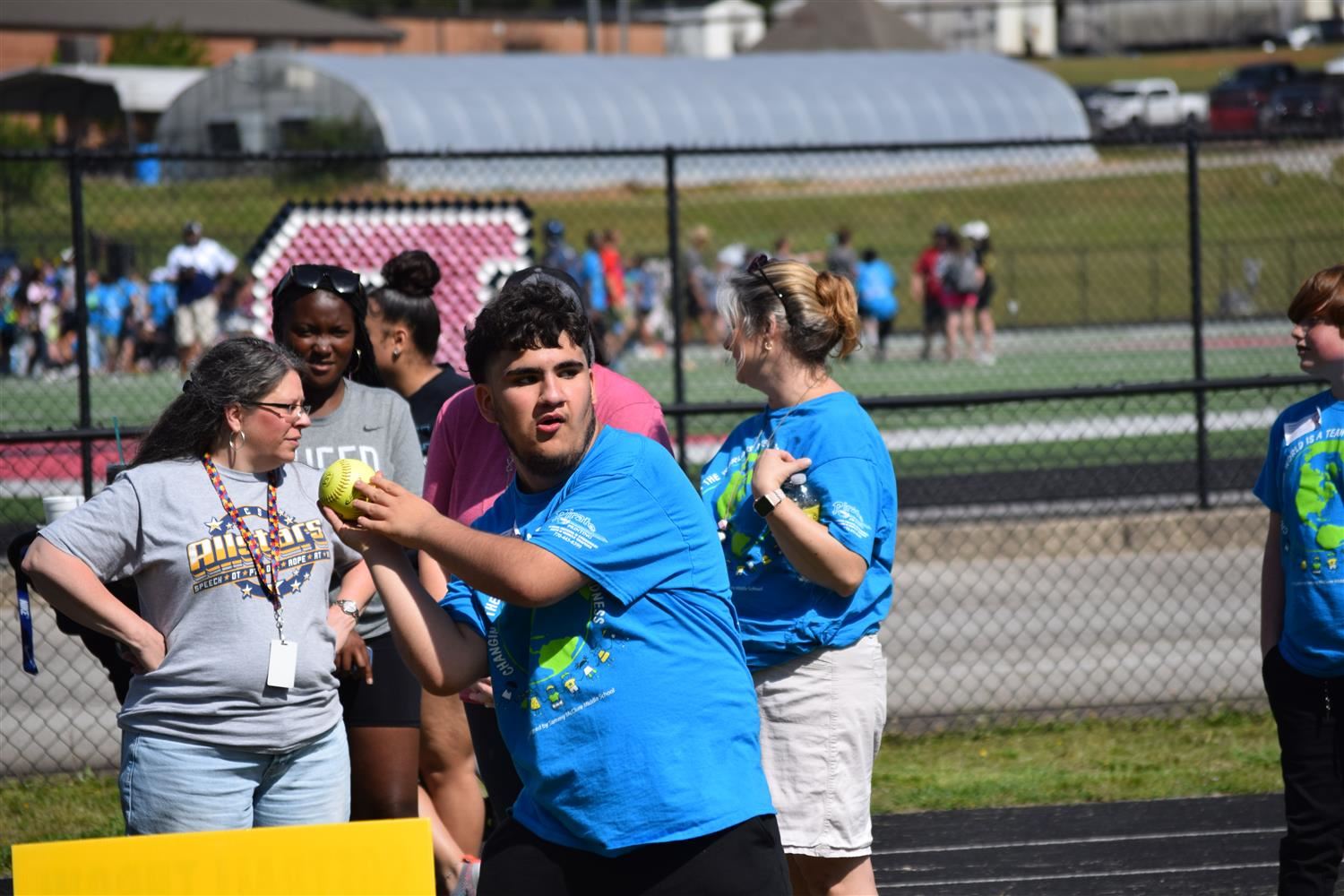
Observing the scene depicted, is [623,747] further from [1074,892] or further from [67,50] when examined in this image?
[67,50]

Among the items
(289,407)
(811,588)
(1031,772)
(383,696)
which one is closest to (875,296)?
(1031,772)

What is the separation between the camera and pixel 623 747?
112 inches

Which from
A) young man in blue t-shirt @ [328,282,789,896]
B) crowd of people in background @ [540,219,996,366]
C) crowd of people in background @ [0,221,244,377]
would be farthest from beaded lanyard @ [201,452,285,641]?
crowd of people in background @ [540,219,996,366]

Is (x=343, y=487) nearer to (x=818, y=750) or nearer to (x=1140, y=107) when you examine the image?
(x=818, y=750)

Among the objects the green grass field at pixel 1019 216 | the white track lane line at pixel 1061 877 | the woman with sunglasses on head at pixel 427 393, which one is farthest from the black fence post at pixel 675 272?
the green grass field at pixel 1019 216

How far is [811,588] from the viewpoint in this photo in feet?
13.1

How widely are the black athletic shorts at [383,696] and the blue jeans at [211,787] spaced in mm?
543

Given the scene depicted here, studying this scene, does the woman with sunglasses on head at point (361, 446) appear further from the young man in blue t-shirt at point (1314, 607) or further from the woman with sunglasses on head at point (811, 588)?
the young man in blue t-shirt at point (1314, 607)

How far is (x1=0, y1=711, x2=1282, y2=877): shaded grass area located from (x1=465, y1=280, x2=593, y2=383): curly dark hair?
147 inches

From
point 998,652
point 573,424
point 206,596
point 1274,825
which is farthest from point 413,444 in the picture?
point 998,652

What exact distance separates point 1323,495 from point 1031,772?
2.64m

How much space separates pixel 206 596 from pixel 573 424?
141 cm

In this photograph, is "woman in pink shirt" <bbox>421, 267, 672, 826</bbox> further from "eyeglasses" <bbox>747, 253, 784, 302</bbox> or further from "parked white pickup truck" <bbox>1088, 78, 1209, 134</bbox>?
"parked white pickup truck" <bbox>1088, 78, 1209, 134</bbox>

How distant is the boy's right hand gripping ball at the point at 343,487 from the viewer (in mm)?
2727
